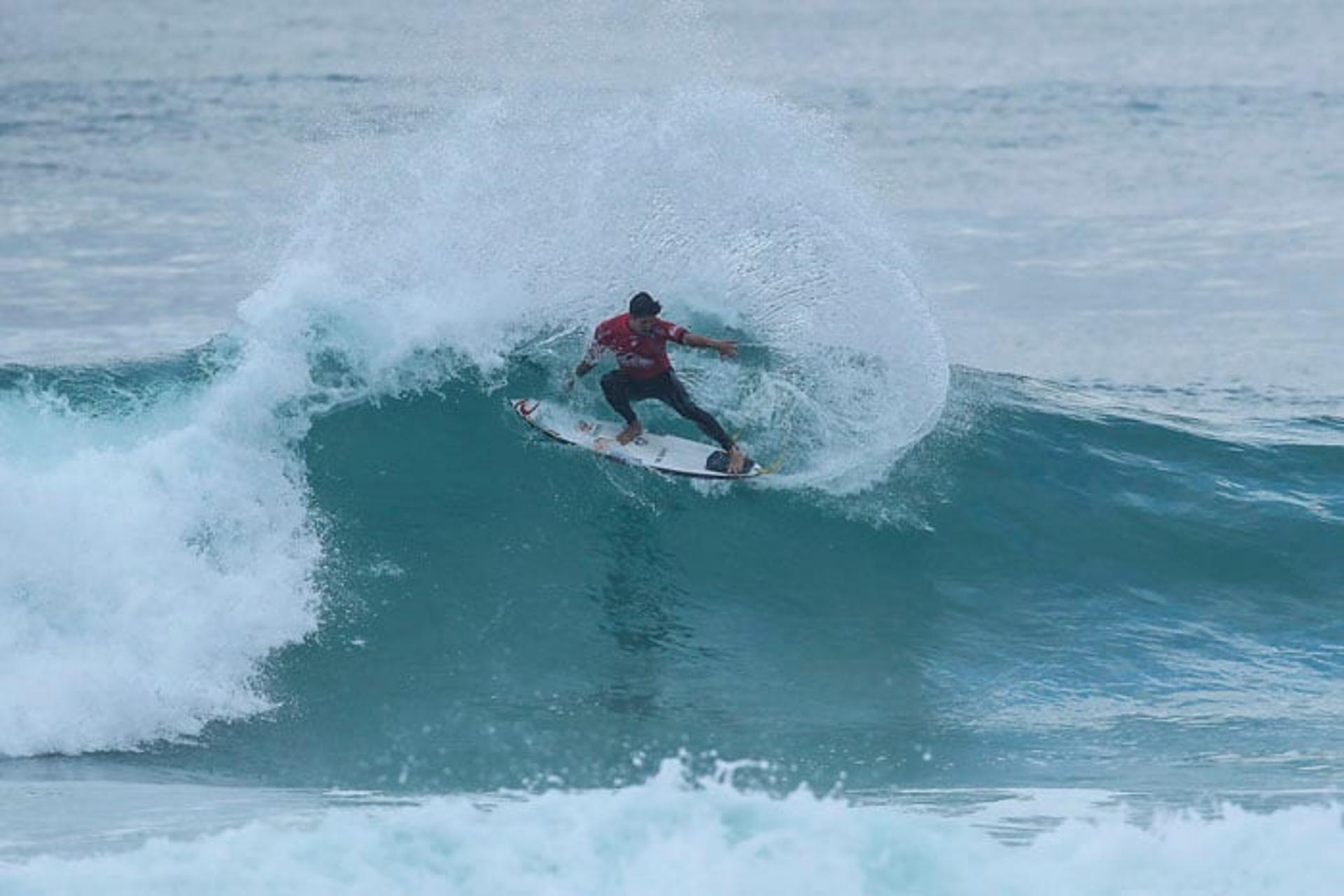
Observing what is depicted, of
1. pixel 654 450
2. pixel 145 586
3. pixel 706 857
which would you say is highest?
pixel 654 450

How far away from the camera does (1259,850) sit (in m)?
8.58

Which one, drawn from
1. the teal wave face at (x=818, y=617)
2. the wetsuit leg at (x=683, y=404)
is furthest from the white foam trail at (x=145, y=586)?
the wetsuit leg at (x=683, y=404)

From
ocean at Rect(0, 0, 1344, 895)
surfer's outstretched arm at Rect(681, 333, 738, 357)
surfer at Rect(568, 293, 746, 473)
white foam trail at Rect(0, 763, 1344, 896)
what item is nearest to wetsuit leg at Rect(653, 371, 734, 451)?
surfer at Rect(568, 293, 746, 473)

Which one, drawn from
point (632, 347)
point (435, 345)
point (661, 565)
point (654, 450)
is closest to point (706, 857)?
point (661, 565)

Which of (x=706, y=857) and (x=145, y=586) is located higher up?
(x=145, y=586)

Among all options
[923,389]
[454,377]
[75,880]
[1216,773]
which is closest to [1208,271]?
[923,389]

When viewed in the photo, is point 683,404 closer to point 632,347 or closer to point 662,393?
point 662,393

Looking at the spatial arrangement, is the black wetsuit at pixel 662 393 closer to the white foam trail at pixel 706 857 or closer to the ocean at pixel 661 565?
the ocean at pixel 661 565

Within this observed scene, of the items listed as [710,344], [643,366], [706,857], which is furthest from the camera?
[643,366]

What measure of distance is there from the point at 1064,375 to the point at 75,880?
588 inches

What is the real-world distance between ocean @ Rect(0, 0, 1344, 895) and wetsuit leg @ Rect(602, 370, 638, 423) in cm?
60

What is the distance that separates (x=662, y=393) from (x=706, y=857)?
6186mm

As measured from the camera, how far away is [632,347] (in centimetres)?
1412

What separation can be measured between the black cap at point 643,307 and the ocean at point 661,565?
1491 mm
